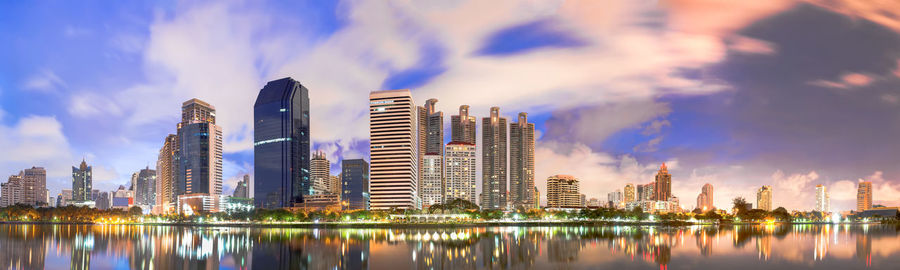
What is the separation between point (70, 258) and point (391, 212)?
127m

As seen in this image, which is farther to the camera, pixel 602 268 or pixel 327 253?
pixel 327 253

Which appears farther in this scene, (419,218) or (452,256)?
(419,218)

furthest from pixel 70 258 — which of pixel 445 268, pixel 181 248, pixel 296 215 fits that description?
pixel 296 215

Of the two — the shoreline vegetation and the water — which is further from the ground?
the water

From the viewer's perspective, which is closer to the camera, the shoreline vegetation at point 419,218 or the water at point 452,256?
the water at point 452,256

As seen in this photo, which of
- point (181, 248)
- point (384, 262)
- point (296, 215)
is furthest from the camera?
point (296, 215)

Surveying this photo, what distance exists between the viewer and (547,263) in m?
50.7

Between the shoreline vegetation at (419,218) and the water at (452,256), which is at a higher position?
the water at (452,256)

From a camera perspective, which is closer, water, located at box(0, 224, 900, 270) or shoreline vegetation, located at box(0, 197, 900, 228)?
water, located at box(0, 224, 900, 270)

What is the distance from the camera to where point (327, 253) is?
198ft

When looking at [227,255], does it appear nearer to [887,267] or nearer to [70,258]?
[70,258]

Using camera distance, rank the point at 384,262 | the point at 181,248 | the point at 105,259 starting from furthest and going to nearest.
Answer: the point at 181,248
the point at 105,259
the point at 384,262

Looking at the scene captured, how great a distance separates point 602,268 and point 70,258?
49452 millimetres

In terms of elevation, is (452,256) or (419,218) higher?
(452,256)
